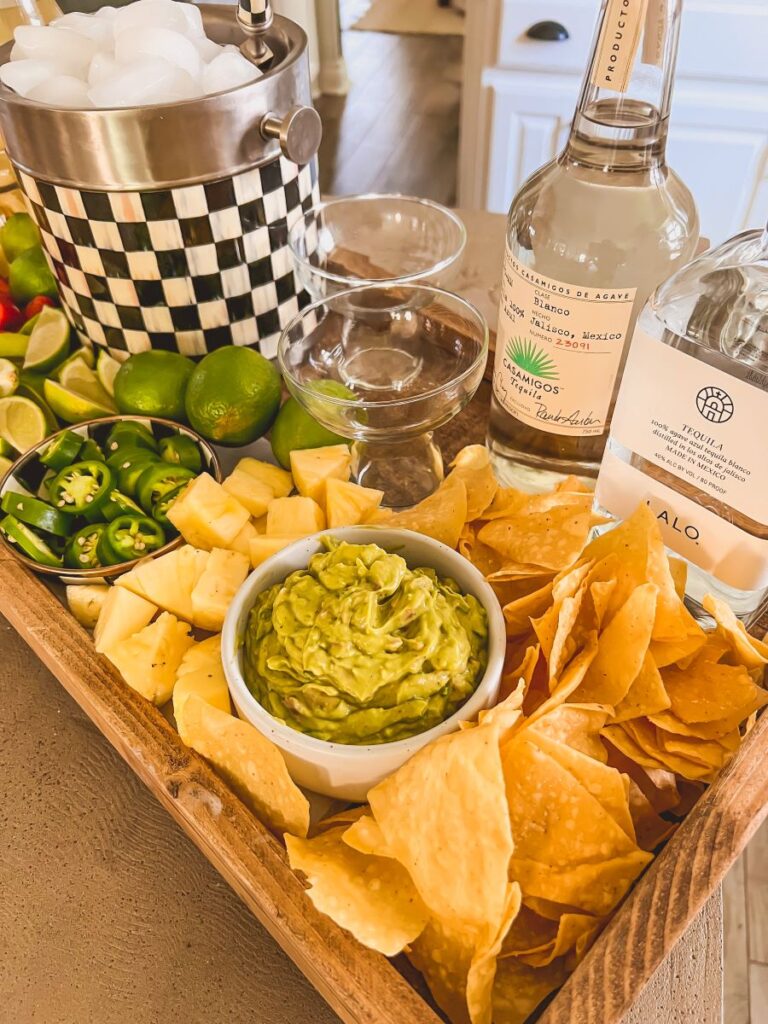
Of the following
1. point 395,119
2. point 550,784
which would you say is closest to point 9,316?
point 550,784

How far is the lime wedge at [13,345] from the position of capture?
2.99ft

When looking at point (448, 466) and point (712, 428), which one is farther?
point (448, 466)

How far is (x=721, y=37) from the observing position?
1.75 m

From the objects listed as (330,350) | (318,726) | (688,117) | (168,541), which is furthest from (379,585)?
(688,117)

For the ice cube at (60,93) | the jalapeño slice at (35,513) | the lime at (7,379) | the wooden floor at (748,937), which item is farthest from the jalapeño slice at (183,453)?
the wooden floor at (748,937)

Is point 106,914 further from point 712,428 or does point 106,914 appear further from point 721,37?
point 721,37

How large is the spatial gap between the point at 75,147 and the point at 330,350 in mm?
315

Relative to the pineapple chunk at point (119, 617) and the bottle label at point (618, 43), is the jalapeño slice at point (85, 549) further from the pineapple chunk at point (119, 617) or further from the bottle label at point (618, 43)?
the bottle label at point (618, 43)

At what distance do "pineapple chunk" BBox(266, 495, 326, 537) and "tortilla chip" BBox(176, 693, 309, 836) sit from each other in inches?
6.9

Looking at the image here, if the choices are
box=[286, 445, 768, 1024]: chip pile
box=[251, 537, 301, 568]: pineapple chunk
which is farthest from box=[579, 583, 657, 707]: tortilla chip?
box=[251, 537, 301, 568]: pineapple chunk

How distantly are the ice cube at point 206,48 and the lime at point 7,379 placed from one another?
0.38 metres

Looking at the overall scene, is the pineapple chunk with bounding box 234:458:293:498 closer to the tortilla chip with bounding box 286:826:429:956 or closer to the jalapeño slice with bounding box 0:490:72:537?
the jalapeño slice with bounding box 0:490:72:537

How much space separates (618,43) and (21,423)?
64cm

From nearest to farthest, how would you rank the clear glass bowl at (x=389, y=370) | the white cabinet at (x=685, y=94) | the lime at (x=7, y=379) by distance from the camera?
the clear glass bowl at (x=389, y=370)
the lime at (x=7, y=379)
the white cabinet at (x=685, y=94)
